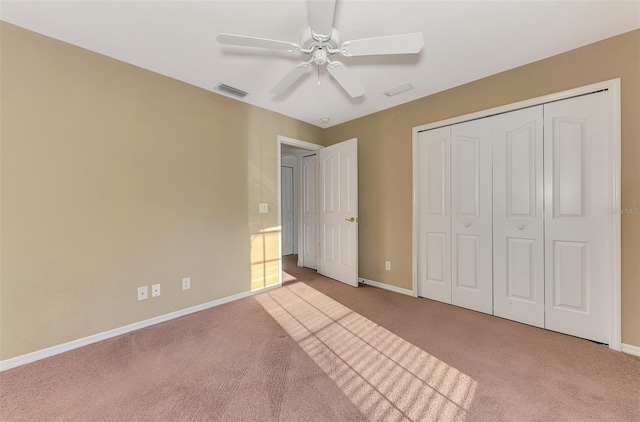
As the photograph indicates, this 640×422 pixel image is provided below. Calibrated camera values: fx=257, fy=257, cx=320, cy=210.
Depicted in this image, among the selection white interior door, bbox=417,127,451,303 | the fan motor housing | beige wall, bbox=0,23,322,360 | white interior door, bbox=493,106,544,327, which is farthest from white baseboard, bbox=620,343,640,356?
beige wall, bbox=0,23,322,360

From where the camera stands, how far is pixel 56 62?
6.49 feet

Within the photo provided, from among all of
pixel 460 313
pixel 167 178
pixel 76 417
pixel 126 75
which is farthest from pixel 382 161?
pixel 76 417

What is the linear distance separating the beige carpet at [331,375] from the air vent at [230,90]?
2408mm

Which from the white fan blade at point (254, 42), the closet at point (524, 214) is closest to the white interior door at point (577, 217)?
the closet at point (524, 214)

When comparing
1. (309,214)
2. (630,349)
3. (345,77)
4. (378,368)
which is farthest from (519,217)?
(309,214)

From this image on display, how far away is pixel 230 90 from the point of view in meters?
2.82

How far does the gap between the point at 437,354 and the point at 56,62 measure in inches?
144

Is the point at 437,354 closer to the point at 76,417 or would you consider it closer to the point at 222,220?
the point at 76,417

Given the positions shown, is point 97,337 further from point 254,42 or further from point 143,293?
point 254,42

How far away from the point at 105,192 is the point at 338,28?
2299 millimetres

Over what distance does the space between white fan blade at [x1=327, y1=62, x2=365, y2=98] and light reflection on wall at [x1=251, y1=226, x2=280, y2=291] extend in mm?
2044

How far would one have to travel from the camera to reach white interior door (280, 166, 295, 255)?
5934mm

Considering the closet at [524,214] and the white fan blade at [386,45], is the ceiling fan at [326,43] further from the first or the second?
the closet at [524,214]

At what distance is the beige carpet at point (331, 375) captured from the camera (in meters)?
1.41
